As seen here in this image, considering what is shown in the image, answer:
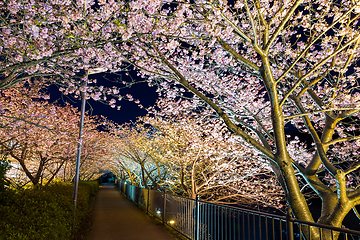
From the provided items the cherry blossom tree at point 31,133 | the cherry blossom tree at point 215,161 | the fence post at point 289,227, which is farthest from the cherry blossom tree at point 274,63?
the cherry blossom tree at point 31,133

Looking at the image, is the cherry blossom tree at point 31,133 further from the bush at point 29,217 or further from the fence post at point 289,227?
the fence post at point 289,227

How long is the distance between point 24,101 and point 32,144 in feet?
5.96

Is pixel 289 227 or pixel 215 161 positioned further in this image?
pixel 215 161

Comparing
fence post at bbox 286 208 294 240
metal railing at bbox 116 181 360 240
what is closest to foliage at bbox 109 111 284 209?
metal railing at bbox 116 181 360 240

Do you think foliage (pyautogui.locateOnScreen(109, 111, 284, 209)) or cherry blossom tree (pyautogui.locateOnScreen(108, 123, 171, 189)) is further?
cherry blossom tree (pyautogui.locateOnScreen(108, 123, 171, 189))

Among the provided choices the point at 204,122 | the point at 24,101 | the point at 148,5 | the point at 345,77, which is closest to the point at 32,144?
the point at 24,101

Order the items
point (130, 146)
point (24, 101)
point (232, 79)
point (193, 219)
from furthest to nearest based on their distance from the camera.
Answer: point (130, 146) → point (232, 79) → point (24, 101) → point (193, 219)

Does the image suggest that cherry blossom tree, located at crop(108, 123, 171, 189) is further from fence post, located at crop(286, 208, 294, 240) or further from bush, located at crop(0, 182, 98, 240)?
fence post, located at crop(286, 208, 294, 240)

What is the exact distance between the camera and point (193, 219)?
6566 mm

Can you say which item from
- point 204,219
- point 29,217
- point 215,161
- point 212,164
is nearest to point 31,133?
point 29,217

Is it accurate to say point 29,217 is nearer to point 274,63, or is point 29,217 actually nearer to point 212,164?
point 274,63

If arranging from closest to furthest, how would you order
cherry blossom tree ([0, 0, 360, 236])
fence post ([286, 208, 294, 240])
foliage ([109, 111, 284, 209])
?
fence post ([286, 208, 294, 240]) < cherry blossom tree ([0, 0, 360, 236]) < foliage ([109, 111, 284, 209])

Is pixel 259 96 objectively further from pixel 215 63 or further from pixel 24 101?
pixel 24 101

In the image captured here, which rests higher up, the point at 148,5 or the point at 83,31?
the point at 148,5
